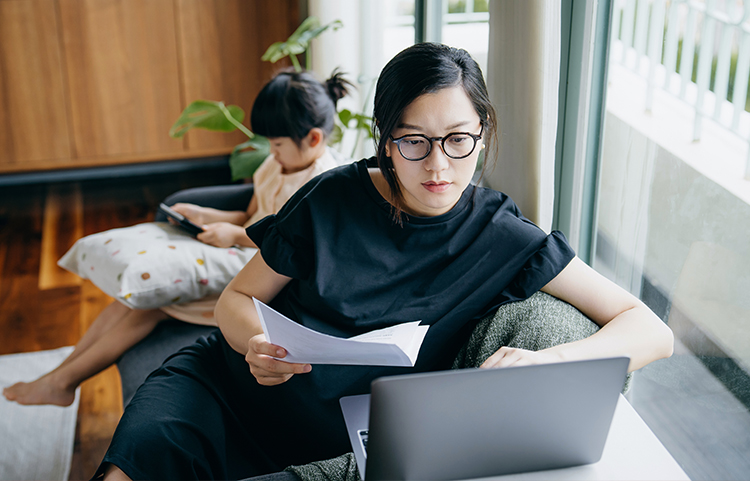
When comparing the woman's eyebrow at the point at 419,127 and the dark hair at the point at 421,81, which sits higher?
the dark hair at the point at 421,81

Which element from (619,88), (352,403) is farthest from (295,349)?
(619,88)

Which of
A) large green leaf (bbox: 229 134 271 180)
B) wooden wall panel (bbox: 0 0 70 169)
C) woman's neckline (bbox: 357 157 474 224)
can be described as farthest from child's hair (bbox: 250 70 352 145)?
wooden wall panel (bbox: 0 0 70 169)

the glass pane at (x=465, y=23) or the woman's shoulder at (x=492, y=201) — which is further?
the glass pane at (x=465, y=23)

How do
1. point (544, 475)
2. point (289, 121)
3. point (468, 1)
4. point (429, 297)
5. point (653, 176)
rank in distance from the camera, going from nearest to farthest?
point (544, 475) < point (429, 297) < point (653, 176) < point (289, 121) < point (468, 1)

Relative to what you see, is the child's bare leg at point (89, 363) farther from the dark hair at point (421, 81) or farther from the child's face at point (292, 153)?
the dark hair at point (421, 81)

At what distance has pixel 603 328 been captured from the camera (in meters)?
1.08

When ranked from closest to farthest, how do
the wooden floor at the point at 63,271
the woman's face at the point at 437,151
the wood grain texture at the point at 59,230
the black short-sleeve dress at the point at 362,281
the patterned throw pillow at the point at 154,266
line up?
the woman's face at the point at 437,151 < the black short-sleeve dress at the point at 362,281 < the patterned throw pillow at the point at 154,266 < the wooden floor at the point at 63,271 < the wood grain texture at the point at 59,230

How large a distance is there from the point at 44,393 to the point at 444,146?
1.35m

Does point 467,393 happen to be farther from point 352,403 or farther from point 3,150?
point 3,150

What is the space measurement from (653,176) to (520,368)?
0.80 meters

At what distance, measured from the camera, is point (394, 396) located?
71 centimetres

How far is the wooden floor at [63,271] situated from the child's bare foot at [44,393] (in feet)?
0.50

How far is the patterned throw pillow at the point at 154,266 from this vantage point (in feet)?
5.57

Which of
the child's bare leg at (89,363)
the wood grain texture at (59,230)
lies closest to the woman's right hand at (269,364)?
the child's bare leg at (89,363)
